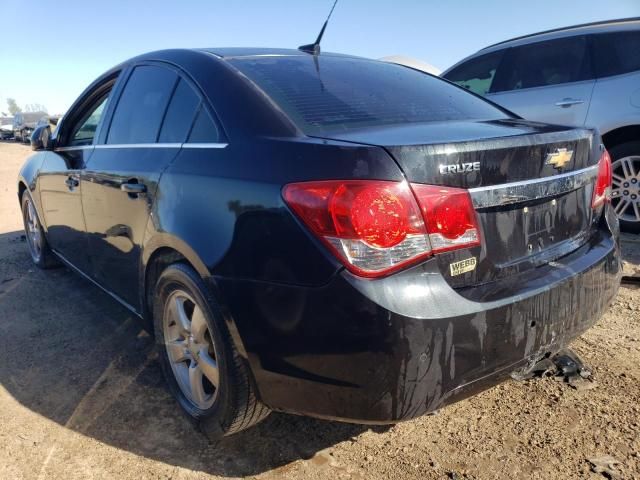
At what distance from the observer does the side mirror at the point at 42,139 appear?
159 inches

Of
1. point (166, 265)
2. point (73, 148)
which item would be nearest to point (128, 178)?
point (166, 265)

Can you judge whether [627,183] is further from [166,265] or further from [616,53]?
[166,265]

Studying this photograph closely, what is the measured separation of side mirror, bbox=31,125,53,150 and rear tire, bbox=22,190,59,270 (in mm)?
648

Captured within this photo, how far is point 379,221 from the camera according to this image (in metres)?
1.61

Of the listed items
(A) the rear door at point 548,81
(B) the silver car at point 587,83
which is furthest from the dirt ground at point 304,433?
(A) the rear door at point 548,81

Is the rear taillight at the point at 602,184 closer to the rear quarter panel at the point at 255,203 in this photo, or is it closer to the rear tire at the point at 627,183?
the rear quarter panel at the point at 255,203

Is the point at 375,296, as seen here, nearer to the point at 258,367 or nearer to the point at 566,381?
the point at 258,367

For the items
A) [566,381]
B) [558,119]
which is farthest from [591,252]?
[558,119]

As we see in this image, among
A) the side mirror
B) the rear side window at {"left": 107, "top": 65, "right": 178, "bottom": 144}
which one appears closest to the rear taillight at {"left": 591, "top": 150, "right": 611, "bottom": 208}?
the rear side window at {"left": 107, "top": 65, "right": 178, "bottom": 144}

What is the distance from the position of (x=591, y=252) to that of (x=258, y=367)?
141 centimetres

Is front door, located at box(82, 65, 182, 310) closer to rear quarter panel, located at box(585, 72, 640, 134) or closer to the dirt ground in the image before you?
the dirt ground

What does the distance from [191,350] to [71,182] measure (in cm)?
173

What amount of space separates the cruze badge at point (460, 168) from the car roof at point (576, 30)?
422 centimetres

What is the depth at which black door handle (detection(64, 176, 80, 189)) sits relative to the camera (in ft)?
11.0
